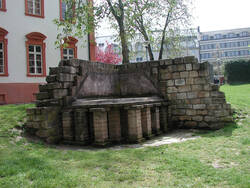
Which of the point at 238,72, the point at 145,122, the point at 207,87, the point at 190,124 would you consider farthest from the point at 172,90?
the point at 238,72

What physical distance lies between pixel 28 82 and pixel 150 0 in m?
8.75

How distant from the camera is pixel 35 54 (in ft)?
53.3

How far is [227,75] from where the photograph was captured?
28484 millimetres

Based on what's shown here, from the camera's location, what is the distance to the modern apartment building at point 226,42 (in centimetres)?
7362

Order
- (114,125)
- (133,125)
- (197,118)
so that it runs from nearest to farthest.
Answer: (133,125) → (114,125) → (197,118)

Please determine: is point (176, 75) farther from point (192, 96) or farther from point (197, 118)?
point (197, 118)

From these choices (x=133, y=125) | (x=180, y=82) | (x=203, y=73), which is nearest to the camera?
(x=133, y=125)

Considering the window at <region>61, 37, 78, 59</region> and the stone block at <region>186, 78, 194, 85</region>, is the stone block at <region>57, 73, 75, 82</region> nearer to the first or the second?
the stone block at <region>186, 78, 194, 85</region>

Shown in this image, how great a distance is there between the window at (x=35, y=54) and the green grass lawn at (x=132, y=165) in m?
10.0

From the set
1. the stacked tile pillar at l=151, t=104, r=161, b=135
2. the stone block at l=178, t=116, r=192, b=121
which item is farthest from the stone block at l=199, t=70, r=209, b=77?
the stacked tile pillar at l=151, t=104, r=161, b=135

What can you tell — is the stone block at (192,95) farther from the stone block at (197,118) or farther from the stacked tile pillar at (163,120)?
the stacked tile pillar at (163,120)

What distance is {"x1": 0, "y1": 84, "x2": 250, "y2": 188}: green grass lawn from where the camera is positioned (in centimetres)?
377

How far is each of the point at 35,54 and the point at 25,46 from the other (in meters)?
0.81

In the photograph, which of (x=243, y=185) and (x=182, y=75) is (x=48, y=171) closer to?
(x=243, y=185)
